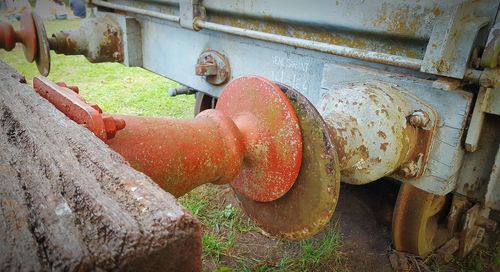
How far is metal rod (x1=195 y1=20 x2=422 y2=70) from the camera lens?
4.95ft

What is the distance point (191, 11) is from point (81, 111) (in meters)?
1.74

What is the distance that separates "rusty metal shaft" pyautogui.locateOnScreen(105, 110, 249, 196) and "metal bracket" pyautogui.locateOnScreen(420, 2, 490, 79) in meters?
0.74

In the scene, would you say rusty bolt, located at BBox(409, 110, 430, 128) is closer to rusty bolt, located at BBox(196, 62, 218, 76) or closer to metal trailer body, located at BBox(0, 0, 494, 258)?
metal trailer body, located at BBox(0, 0, 494, 258)

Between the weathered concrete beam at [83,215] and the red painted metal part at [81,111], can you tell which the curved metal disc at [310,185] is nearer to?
the red painted metal part at [81,111]

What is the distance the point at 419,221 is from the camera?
1965mm

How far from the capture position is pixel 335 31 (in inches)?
72.2

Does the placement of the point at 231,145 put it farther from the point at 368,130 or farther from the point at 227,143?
the point at 368,130

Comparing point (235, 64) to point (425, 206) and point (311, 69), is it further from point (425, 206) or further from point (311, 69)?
point (425, 206)

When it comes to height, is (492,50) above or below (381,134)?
above

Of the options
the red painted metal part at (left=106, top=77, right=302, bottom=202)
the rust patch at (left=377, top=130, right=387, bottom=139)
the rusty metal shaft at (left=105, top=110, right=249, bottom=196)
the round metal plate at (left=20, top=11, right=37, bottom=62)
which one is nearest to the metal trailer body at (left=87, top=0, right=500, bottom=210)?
the rust patch at (left=377, top=130, right=387, bottom=139)

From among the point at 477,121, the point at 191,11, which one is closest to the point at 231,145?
the point at 477,121

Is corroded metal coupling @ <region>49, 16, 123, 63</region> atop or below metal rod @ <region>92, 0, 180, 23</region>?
below

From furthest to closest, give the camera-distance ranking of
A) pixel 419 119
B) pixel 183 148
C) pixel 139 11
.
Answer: pixel 139 11, pixel 419 119, pixel 183 148

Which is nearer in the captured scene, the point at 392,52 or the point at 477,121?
the point at 477,121
